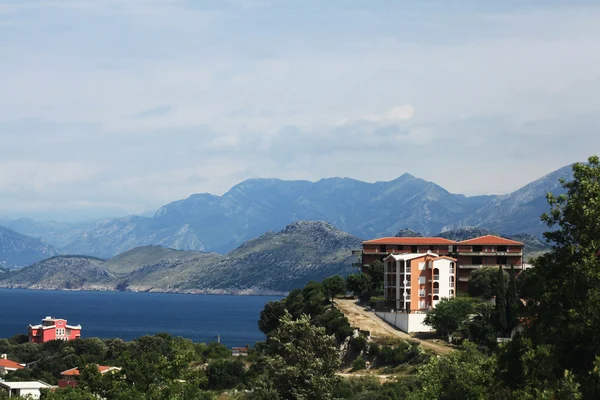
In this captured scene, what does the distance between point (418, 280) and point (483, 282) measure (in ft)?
22.7

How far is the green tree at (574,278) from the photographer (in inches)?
1401

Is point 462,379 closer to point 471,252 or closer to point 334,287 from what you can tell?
point 471,252

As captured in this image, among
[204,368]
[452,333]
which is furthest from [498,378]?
[204,368]

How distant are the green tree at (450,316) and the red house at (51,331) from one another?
62.9 m

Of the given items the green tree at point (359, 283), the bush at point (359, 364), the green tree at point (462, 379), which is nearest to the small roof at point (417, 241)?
the green tree at point (359, 283)

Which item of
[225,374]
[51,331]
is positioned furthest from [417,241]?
[51,331]

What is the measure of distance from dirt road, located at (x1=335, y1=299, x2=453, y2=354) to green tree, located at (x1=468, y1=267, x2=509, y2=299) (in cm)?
1100

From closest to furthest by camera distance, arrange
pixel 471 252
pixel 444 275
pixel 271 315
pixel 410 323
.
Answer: pixel 410 323 → pixel 444 275 → pixel 471 252 → pixel 271 315

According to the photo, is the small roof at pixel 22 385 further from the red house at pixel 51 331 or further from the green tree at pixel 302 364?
the red house at pixel 51 331

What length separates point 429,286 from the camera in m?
98.3

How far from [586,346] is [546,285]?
13.1ft

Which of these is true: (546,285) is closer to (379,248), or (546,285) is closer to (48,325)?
(379,248)

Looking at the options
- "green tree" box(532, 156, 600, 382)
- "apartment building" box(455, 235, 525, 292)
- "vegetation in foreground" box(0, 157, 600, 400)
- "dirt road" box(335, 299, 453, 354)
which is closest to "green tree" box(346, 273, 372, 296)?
"dirt road" box(335, 299, 453, 354)

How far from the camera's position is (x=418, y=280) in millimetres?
97750
